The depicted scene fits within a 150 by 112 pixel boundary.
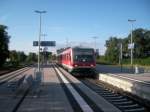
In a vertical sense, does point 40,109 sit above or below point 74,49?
below

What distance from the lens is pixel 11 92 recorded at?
21.1 meters

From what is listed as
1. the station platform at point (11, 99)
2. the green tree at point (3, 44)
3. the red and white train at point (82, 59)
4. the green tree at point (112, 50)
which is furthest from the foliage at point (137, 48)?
the station platform at point (11, 99)

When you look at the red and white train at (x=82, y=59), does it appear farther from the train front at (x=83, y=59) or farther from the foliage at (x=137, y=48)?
the foliage at (x=137, y=48)

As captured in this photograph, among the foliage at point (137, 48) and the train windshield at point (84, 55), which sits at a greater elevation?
the foliage at point (137, 48)

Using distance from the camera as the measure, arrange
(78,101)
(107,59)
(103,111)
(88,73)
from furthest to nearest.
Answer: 1. (107,59)
2. (88,73)
3. (78,101)
4. (103,111)

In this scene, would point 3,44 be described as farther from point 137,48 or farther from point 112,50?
point 137,48

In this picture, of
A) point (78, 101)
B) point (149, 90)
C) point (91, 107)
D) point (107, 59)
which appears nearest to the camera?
point (91, 107)

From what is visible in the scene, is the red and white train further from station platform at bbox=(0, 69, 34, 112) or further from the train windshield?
station platform at bbox=(0, 69, 34, 112)

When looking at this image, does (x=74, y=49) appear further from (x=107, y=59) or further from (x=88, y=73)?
(x=107, y=59)

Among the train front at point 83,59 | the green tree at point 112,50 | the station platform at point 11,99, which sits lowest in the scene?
the station platform at point 11,99

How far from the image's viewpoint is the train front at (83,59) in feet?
130

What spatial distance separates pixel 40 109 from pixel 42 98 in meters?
3.71

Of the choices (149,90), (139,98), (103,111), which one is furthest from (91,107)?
(139,98)

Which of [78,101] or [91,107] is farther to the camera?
[78,101]
